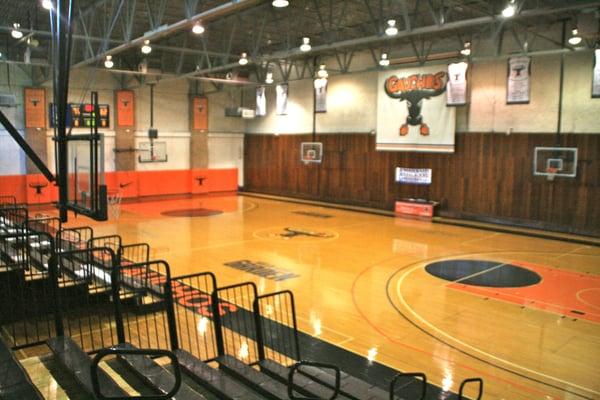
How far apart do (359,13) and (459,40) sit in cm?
422

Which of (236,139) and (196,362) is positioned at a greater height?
(236,139)

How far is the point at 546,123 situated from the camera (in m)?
16.9

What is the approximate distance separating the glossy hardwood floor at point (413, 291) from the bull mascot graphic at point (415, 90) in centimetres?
386

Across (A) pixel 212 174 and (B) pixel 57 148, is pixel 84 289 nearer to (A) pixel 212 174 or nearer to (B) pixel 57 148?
(B) pixel 57 148

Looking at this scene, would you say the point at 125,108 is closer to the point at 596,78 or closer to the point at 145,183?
the point at 145,183

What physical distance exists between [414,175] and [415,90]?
10.8 feet

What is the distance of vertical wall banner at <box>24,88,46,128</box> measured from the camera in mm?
21797

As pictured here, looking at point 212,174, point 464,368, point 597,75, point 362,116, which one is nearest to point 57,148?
point 464,368

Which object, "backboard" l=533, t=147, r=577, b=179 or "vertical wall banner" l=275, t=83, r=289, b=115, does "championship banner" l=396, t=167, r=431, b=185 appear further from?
"vertical wall banner" l=275, t=83, r=289, b=115

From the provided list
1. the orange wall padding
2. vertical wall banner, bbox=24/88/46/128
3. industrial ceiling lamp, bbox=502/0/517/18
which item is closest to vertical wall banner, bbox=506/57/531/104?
industrial ceiling lamp, bbox=502/0/517/18

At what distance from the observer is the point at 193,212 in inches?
832

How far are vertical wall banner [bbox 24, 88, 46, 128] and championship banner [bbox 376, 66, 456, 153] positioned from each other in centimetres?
1398

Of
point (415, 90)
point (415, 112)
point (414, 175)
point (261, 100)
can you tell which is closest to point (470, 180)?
point (414, 175)

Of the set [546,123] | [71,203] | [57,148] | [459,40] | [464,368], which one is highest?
[459,40]
